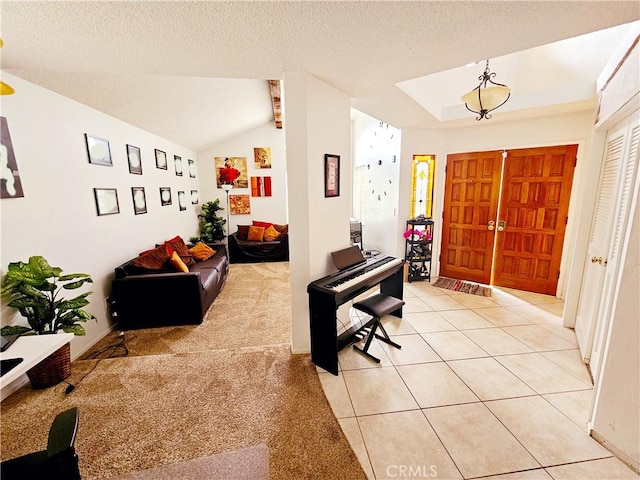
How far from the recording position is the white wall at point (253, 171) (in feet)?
21.1

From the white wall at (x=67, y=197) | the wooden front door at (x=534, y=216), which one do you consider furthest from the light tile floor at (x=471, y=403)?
the white wall at (x=67, y=197)

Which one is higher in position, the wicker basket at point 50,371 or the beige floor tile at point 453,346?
the wicker basket at point 50,371

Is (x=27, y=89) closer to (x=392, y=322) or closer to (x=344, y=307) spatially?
(x=344, y=307)

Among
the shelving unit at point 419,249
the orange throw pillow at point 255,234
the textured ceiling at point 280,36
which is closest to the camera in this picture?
the textured ceiling at point 280,36

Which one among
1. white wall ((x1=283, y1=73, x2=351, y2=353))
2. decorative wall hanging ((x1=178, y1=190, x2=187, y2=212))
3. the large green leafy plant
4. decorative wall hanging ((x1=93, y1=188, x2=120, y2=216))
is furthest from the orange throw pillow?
the large green leafy plant

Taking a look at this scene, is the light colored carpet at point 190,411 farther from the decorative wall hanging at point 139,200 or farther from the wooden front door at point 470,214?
the wooden front door at point 470,214

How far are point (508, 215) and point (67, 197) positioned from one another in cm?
523

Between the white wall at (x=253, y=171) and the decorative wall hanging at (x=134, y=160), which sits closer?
the decorative wall hanging at (x=134, y=160)

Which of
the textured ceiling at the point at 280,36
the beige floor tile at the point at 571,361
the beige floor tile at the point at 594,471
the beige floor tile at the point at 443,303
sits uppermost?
the textured ceiling at the point at 280,36

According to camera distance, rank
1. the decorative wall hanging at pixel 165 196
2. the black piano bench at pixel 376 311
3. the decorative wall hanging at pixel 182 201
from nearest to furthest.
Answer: the black piano bench at pixel 376 311 → the decorative wall hanging at pixel 165 196 → the decorative wall hanging at pixel 182 201

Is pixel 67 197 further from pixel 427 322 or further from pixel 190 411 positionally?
pixel 427 322

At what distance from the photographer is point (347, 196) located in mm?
2701

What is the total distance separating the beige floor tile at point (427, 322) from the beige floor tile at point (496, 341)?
0.23 metres

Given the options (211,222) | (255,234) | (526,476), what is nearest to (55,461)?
(526,476)
